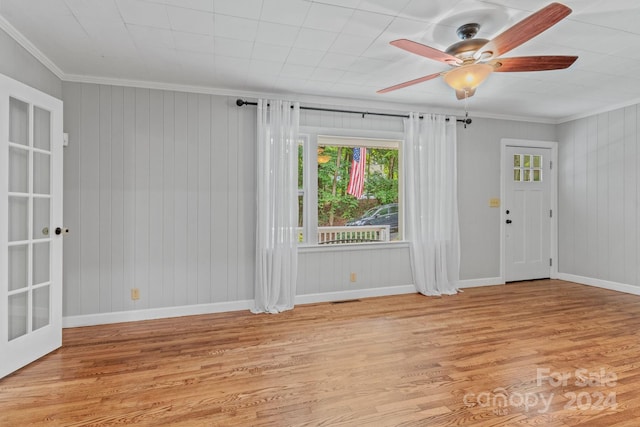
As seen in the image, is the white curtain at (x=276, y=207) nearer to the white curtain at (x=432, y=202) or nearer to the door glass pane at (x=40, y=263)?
the white curtain at (x=432, y=202)

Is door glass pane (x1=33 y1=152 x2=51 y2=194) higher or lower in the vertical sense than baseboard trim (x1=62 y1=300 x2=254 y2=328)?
higher

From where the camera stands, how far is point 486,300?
4.15 meters

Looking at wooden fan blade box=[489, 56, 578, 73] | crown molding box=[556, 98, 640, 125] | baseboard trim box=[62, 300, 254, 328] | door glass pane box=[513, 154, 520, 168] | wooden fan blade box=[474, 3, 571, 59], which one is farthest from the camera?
door glass pane box=[513, 154, 520, 168]

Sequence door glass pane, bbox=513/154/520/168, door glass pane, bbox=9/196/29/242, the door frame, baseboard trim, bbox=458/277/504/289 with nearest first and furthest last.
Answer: door glass pane, bbox=9/196/29/242 → baseboard trim, bbox=458/277/504/289 → the door frame → door glass pane, bbox=513/154/520/168

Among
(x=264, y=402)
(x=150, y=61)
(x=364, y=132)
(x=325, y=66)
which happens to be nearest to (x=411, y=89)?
(x=364, y=132)

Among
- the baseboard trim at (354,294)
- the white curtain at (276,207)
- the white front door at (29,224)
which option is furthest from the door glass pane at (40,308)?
the baseboard trim at (354,294)

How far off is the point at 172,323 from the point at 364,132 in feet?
10.2

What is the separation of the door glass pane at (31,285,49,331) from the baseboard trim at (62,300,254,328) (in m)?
0.68

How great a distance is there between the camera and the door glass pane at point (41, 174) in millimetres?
2651

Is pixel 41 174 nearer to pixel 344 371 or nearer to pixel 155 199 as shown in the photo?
pixel 155 199

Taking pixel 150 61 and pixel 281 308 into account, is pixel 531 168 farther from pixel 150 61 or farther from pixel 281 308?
pixel 150 61

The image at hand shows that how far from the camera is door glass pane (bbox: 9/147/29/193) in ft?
8.02

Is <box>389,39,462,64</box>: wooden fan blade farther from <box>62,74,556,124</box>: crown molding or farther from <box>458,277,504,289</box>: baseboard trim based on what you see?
<box>458,277,504,289</box>: baseboard trim

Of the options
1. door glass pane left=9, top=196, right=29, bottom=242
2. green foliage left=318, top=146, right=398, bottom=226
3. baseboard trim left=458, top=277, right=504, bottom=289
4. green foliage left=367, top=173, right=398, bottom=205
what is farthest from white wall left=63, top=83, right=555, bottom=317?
baseboard trim left=458, top=277, right=504, bottom=289
